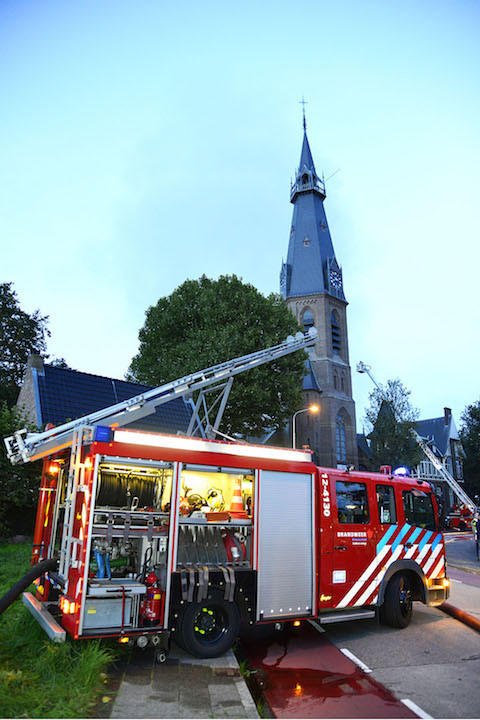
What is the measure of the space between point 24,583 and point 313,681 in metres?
3.85

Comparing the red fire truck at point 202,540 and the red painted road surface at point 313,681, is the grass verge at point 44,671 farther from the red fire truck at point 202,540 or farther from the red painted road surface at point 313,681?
the red painted road surface at point 313,681

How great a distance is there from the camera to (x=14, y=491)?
Result: 15.2m

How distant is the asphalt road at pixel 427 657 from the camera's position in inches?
210

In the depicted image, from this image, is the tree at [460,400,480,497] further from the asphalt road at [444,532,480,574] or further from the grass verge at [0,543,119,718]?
the grass verge at [0,543,119,718]

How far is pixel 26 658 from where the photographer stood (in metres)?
5.71

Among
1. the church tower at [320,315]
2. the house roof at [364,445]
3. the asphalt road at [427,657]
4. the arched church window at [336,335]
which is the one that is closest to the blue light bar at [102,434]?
the asphalt road at [427,657]

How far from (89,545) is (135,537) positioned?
0.70 m

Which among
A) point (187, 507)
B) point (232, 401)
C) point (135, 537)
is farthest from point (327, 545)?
point (232, 401)

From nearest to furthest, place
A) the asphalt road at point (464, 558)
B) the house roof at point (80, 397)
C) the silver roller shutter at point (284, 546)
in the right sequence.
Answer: the silver roller shutter at point (284, 546) → the asphalt road at point (464, 558) → the house roof at point (80, 397)

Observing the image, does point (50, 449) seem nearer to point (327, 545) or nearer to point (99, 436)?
point (99, 436)

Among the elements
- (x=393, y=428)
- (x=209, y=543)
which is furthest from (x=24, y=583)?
(x=393, y=428)

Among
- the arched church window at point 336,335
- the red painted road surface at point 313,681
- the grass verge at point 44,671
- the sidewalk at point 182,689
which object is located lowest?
the red painted road surface at point 313,681

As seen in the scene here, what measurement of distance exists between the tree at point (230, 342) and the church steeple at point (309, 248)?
28653mm

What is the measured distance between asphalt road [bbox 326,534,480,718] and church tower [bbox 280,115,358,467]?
151 feet
